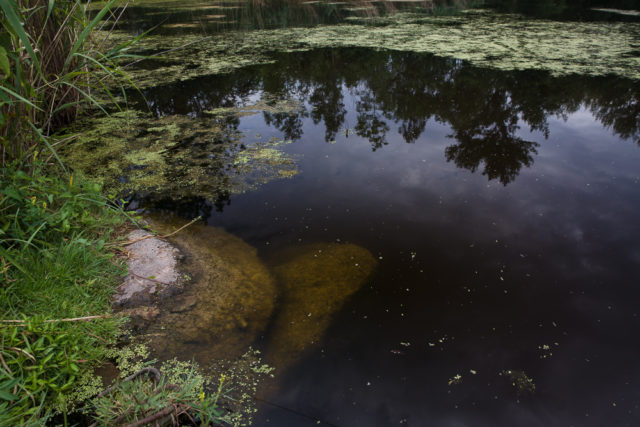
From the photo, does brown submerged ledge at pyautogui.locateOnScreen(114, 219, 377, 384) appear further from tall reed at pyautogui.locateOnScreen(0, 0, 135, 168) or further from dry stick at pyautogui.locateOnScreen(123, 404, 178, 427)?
tall reed at pyautogui.locateOnScreen(0, 0, 135, 168)

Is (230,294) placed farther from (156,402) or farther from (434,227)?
(434,227)

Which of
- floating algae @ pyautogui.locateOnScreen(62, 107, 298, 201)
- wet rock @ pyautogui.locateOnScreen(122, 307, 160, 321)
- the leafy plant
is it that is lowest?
wet rock @ pyautogui.locateOnScreen(122, 307, 160, 321)

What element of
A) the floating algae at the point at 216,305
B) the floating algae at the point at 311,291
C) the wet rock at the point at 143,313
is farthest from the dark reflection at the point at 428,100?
the wet rock at the point at 143,313

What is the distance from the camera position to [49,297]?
147cm

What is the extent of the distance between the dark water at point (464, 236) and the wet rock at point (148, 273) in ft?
1.40

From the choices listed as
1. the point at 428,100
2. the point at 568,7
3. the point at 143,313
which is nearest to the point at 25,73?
the point at 143,313

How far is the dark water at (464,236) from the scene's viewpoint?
1344 millimetres

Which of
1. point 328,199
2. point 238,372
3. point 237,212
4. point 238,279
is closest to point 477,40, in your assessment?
point 328,199

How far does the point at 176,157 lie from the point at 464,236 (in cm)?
223

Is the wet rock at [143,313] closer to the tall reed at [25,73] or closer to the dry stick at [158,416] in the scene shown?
the dry stick at [158,416]

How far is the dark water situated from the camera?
1344mm

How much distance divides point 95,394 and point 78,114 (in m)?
3.42

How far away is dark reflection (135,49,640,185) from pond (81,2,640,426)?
0.03 meters

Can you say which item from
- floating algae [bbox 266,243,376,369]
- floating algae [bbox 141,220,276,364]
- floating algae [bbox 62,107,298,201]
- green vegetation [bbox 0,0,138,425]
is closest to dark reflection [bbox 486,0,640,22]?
floating algae [bbox 62,107,298,201]
